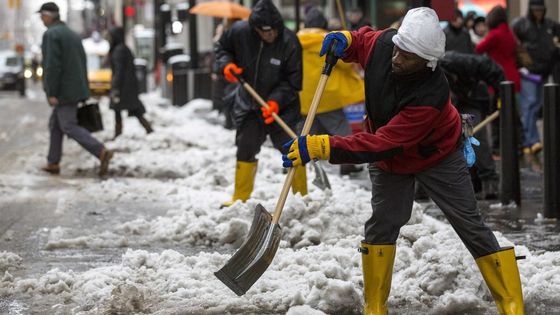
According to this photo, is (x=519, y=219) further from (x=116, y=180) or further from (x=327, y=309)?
(x=116, y=180)

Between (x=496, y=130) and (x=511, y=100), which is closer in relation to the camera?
(x=511, y=100)

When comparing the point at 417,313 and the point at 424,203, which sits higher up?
the point at 417,313

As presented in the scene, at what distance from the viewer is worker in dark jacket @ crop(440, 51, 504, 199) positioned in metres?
10.2

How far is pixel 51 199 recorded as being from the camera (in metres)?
11.2

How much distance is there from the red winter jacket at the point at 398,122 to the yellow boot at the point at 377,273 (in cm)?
42

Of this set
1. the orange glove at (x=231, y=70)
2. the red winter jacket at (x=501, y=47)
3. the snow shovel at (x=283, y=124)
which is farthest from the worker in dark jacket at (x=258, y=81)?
the red winter jacket at (x=501, y=47)

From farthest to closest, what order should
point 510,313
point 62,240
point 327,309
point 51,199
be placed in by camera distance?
point 51,199
point 62,240
point 327,309
point 510,313

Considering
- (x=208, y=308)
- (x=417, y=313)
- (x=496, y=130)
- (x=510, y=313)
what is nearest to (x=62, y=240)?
(x=208, y=308)

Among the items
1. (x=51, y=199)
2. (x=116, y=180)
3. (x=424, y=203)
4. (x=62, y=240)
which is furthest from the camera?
(x=116, y=180)

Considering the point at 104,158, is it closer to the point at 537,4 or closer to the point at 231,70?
the point at 231,70

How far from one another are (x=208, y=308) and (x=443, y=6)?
5.27 meters

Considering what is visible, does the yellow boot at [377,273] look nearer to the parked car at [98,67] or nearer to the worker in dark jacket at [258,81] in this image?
the worker in dark jacket at [258,81]

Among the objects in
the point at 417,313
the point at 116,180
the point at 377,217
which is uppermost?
the point at 377,217

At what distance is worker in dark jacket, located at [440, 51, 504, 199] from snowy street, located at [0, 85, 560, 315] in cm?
89
